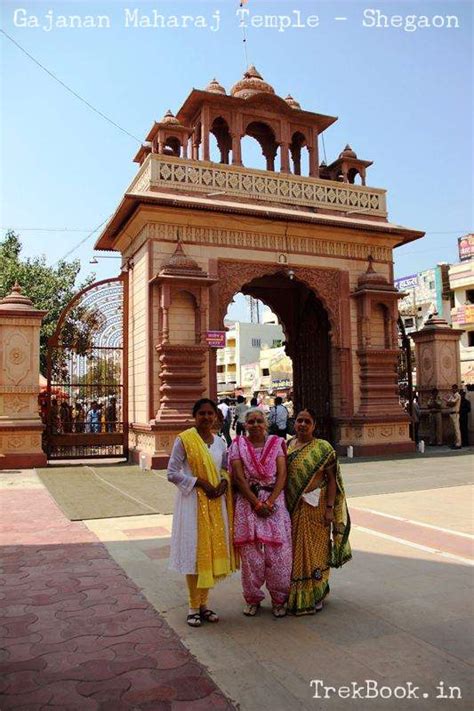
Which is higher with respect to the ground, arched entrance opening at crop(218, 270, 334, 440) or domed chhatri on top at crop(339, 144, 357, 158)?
domed chhatri on top at crop(339, 144, 357, 158)

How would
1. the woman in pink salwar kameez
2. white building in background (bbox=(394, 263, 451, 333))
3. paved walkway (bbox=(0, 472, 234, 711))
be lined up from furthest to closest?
white building in background (bbox=(394, 263, 451, 333)) → the woman in pink salwar kameez → paved walkway (bbox=(0, 472, 234, 711))

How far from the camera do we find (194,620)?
12.7 feet

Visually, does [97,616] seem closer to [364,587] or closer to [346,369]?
[364,587]

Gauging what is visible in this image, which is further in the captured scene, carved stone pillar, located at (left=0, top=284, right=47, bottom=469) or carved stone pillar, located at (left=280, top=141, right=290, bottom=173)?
carved stone pillar, located at (left=280, top=141, right=290, bottom=173)

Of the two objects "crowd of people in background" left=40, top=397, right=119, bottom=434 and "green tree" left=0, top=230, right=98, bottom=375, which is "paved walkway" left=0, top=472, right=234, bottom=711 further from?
"green tree" left=0, top=230, right=98, bottom=375

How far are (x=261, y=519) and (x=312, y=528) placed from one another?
39 cm

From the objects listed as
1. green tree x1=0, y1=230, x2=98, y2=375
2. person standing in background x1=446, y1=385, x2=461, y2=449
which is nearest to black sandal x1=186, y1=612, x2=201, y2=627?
person standing in background x1=446, y1=385, x2=461, y2=449

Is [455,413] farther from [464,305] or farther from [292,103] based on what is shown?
[464,305]

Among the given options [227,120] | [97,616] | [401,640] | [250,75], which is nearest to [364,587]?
[401,640]

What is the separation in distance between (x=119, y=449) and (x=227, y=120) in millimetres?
8807

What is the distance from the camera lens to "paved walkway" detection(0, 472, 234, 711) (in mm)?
2904

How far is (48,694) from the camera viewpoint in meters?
2.94

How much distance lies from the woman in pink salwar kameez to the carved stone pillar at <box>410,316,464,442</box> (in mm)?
13694

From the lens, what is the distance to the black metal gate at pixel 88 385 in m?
13.5
